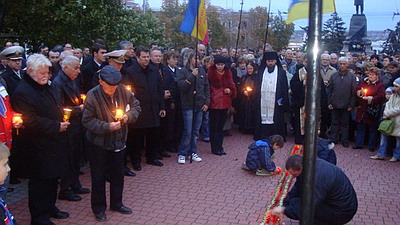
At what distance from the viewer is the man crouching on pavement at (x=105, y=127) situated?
211 inches

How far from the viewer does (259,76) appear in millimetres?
9617

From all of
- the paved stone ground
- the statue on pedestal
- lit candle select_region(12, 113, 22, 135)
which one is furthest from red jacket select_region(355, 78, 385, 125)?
the statue on pedestal

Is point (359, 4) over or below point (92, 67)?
over

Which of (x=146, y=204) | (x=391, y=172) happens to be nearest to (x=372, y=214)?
(x=391, y=172)

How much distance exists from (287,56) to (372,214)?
7.68 metres

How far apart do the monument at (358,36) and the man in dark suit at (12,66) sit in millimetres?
22531

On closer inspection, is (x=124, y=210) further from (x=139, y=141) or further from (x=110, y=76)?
(x=139, y=141)

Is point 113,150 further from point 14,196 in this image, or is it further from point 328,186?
point 328,186

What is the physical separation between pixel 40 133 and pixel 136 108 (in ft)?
4.20

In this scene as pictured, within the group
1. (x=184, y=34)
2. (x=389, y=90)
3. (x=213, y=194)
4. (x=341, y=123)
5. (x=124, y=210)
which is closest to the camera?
(x=124, y=210)

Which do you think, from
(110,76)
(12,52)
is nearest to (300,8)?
(110,76)

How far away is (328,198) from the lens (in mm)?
4746

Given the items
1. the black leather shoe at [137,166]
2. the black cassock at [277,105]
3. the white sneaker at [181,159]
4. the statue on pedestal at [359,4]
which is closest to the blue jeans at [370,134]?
the black cassock at [277,105]

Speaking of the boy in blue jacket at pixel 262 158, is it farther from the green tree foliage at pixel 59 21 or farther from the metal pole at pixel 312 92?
the metal pole at pixel 312 92
